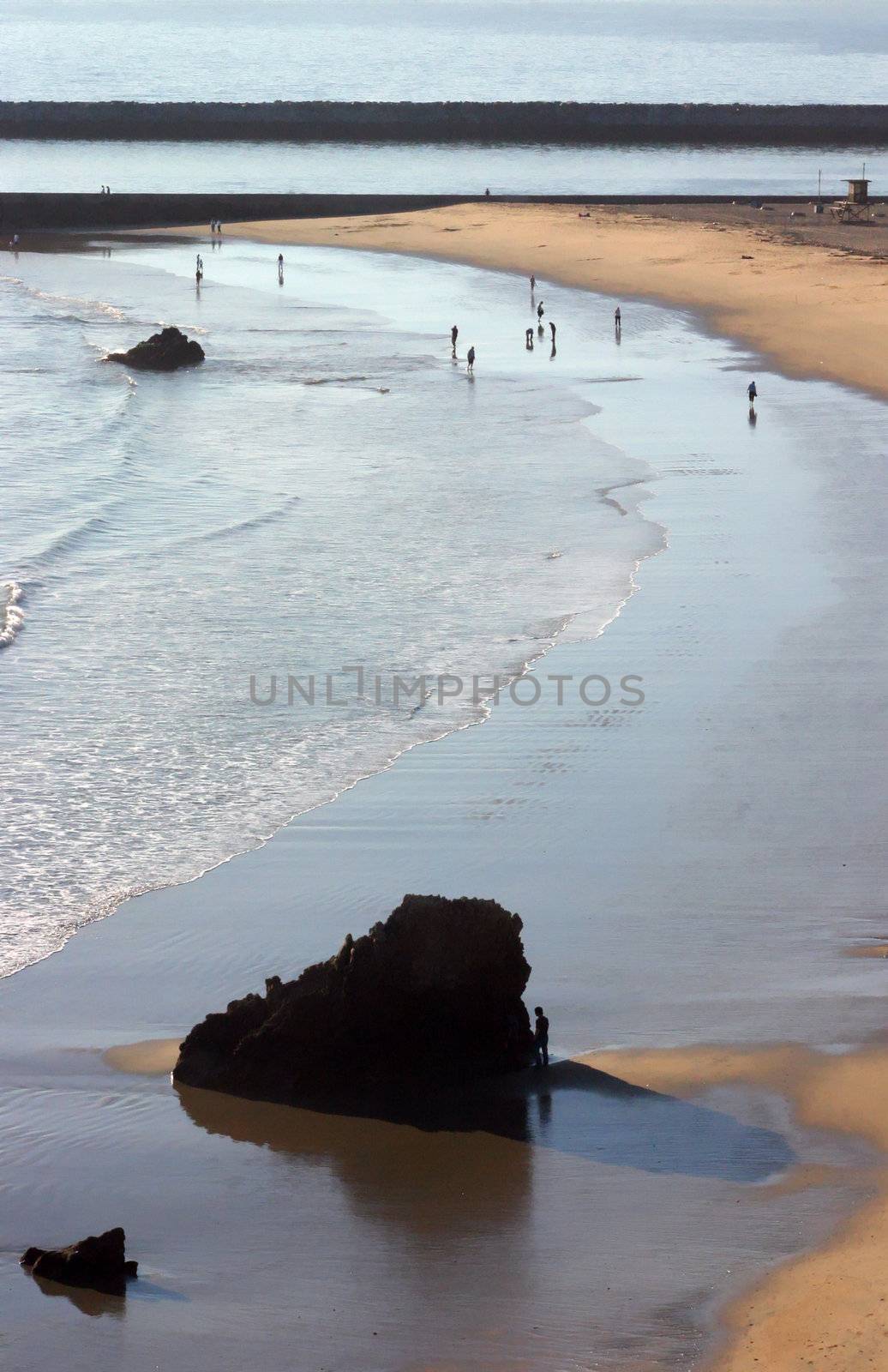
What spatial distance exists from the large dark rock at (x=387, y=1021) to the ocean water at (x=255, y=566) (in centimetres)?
258

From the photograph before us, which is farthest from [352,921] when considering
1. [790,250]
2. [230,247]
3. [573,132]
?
[573,132]

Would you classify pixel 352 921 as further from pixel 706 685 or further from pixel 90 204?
pixel 90 204

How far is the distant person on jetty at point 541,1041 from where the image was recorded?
937 centimetres

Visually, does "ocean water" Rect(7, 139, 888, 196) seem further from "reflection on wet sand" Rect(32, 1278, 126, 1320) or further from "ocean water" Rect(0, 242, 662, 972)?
"reflection on wet sand" Rect(32, 1278, 126, 1320)

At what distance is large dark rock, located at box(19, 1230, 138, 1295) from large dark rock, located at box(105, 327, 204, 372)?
1357 inches

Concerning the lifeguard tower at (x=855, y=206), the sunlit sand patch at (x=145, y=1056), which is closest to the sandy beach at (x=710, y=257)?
the lifeguard tower at (x=855, y=206)

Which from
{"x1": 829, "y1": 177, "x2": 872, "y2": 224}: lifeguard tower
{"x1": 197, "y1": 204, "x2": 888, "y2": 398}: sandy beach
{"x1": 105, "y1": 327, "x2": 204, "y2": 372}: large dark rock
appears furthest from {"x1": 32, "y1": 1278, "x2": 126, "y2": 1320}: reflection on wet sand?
{"x1": 829, "y1": 177, "x2": 872, "y2": 224}: lifeguard tower

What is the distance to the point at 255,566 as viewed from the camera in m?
21.9

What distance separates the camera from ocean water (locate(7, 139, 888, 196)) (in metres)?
81.8

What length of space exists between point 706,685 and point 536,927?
566cm

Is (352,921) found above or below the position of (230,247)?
below

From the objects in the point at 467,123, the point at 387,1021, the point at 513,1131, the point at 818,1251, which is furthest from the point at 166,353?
the point at 467,123

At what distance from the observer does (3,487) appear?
27719 mm

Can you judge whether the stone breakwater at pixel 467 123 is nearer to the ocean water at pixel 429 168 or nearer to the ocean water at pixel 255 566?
the ocean water at pixel 429 168
